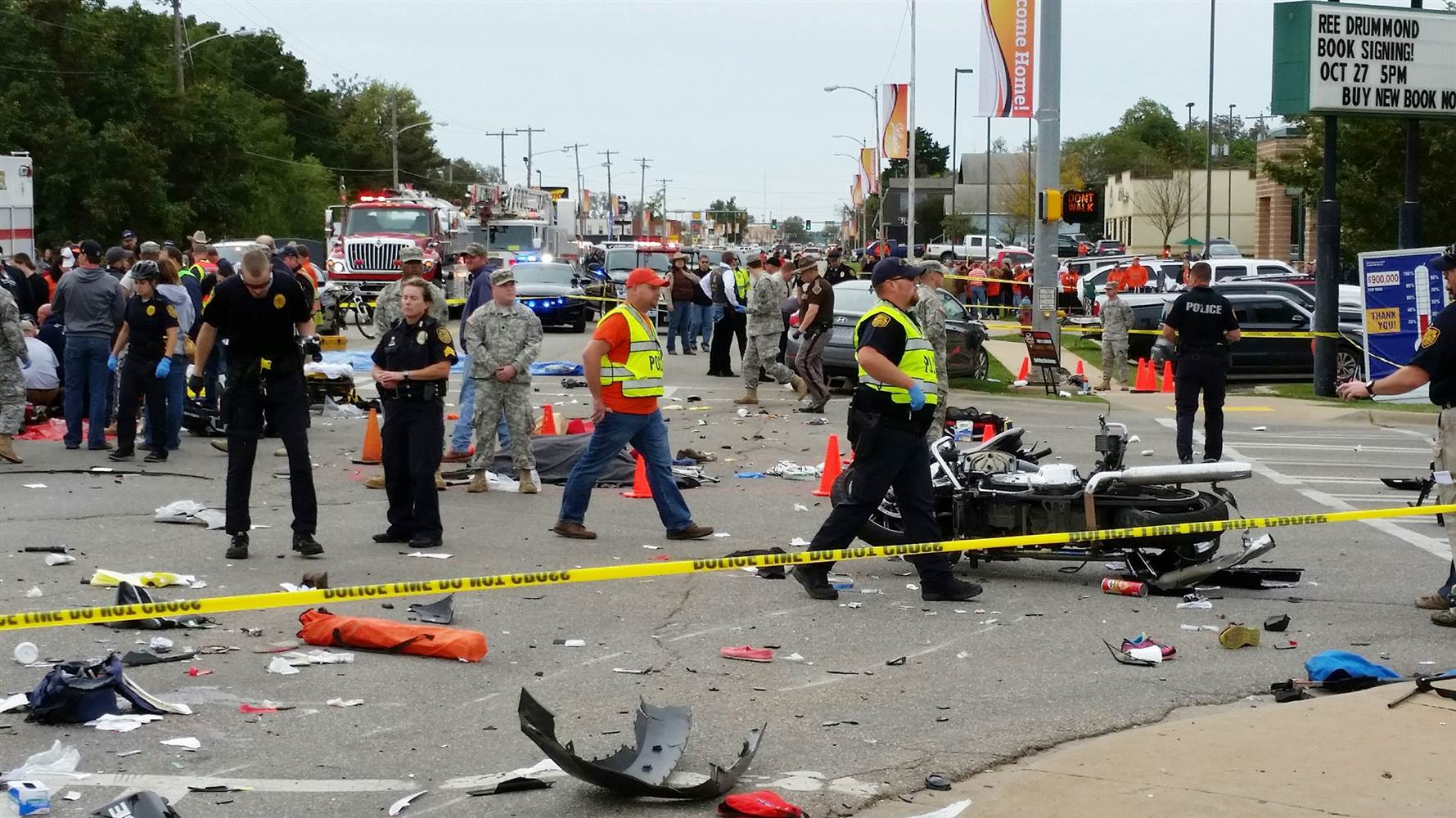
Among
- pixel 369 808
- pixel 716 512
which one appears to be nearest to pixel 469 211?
pixel 716 512

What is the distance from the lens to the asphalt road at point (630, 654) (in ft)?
19.5

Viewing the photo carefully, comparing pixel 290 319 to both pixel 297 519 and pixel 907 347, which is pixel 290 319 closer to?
pixel 297 519

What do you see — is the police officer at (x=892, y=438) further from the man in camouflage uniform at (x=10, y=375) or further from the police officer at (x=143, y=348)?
the man in camouflage uniform at (x=10, y=375)

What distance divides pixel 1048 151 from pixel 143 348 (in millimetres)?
13821

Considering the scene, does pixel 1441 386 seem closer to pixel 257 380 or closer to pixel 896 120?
pixel 257 380

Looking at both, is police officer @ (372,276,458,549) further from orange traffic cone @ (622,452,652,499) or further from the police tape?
orange traffic cone @ (622,452,652,499)

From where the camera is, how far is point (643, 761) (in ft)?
18.7

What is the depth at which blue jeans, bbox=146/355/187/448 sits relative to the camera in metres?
14.9

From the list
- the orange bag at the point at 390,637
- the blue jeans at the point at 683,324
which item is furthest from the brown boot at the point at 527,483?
the blue jeans at the point at 683,324

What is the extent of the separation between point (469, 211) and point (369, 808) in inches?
1771

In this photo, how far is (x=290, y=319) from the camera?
1018cm

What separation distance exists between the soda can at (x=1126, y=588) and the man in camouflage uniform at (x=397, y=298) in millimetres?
4955

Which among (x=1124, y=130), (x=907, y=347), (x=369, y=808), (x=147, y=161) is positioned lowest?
(x=369, y=808)

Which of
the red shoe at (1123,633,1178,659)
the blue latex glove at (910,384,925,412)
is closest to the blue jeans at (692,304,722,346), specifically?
the blue latex glove at (910,384,925,412)
